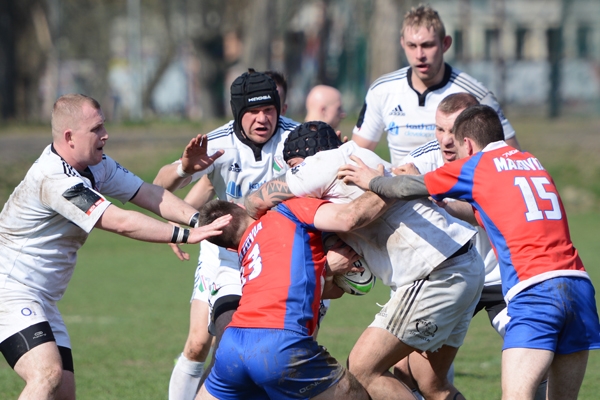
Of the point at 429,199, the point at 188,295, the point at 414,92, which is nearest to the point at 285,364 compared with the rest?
the point at 429,199

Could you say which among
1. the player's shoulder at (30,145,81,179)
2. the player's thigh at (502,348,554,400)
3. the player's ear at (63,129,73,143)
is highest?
the player's ear at (63,129,73,143)

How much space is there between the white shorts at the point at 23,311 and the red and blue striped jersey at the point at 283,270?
1252 millimetres

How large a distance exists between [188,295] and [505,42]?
30342mm

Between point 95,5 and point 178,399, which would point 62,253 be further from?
point 95,5

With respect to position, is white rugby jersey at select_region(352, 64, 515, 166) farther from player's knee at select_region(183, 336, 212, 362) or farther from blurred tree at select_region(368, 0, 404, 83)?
blurred tree at select_region(368, 0, 404, 83)

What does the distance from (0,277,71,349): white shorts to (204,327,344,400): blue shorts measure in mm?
1238

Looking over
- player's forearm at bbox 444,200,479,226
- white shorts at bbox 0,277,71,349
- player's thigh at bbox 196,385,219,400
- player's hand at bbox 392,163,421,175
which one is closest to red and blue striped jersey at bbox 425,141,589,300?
player's hand at bbox 392,163,421,175

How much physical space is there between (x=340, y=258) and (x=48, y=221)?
68.3 inches

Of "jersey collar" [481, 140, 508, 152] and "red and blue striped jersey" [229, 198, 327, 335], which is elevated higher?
"jersey collar" [481, 140, 508, 152]

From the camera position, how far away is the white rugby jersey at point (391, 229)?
4.44 metres

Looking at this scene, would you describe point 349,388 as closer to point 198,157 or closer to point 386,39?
point 198,157

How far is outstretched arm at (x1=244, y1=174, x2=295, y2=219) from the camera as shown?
446cm

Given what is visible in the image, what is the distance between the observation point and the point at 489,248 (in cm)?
588

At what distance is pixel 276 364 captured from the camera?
400cm
